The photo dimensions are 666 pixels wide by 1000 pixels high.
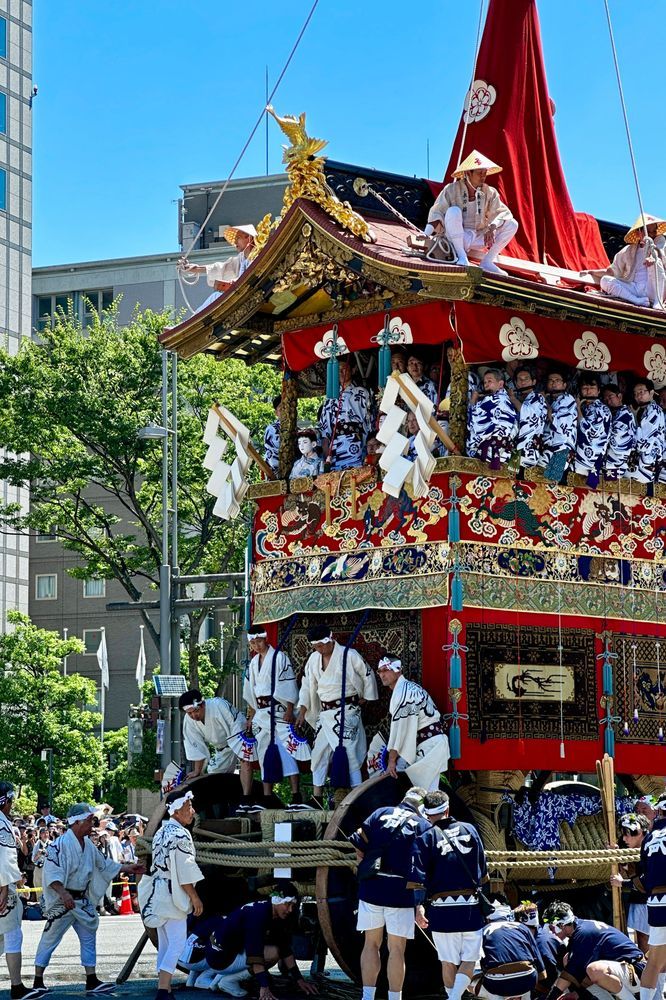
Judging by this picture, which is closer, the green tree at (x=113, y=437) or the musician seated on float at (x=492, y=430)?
the musician seated on float at (x=492, y=430)

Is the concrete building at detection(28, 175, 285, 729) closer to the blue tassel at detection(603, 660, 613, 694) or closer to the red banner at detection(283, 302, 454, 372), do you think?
the red banner at detection(283, 302, 454, 372)

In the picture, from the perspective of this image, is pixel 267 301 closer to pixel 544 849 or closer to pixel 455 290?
pixel 455 290

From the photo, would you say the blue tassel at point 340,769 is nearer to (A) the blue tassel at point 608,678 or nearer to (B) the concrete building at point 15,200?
(A) the blue tassel at point 608,678

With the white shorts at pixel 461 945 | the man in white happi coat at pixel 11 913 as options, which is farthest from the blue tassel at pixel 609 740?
the man in white happi coat at pixel 11 913

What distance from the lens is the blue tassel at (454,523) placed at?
15.1 meters

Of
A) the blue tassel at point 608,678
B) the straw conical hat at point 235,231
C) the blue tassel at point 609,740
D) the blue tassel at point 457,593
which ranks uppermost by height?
the straw conical hat at point 235,231

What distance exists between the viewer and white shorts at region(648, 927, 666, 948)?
12.8 m

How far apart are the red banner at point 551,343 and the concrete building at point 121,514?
3968cm

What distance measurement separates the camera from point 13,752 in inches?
1518

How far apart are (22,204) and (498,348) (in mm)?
44677

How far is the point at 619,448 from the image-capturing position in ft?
53.5

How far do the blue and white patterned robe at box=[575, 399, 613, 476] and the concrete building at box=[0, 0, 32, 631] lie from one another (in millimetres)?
41149

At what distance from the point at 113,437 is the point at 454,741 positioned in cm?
2056

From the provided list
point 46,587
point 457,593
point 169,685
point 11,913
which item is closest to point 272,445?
point 457,593
